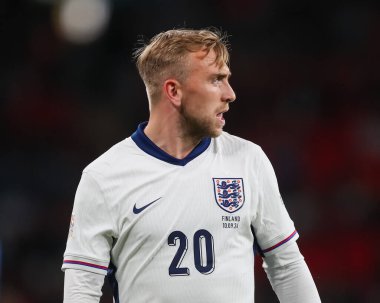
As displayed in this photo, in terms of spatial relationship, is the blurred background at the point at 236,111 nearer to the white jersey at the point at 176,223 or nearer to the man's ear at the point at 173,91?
the white jersey at the point at 176,223

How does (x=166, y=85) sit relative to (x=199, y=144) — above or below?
above

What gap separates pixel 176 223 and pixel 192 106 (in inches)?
16.3

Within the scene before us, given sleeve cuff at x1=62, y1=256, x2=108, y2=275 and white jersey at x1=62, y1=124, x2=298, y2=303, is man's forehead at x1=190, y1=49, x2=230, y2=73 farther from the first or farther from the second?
sleeve cuff at x1=62, y1=256, x2=108, y2=275

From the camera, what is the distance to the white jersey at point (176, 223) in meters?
2.79

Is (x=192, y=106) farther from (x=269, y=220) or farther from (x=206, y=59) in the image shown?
(x=269, y=220)

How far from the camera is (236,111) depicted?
356 inches

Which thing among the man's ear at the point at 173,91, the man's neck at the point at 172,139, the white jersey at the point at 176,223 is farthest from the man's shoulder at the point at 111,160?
the man's ear at the point at 173,91

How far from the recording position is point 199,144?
3.01 m

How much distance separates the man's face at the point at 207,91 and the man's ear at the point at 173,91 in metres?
0.02

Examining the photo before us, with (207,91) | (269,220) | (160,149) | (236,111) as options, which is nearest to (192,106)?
(207,91)

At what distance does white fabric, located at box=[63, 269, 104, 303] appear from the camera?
2.82 meters
